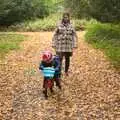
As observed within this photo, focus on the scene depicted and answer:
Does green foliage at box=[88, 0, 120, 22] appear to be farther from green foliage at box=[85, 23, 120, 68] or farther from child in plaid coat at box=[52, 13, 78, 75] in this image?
child in plaid coat at box=[52, 13, 78, 75]

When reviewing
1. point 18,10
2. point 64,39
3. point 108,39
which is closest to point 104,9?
point 108,39

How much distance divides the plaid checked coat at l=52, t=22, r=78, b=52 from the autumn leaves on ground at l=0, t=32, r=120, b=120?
3.13 ft

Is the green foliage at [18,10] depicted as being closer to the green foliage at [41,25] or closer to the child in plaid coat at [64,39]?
the green foliage at [41,25]

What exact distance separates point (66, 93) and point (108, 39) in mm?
11718

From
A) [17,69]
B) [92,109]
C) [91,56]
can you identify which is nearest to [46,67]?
[92,109]

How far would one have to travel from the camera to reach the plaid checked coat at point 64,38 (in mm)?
12758

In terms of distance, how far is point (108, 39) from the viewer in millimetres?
22297

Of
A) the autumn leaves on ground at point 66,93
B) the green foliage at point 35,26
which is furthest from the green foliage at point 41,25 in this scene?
the autumn leaves on ground at point 66,93

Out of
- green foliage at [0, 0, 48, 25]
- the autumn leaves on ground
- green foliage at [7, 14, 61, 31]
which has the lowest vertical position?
green foliage at [7, 14, 61, 31]

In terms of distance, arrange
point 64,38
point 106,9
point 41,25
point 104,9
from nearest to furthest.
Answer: point 64,38 → point 106,9 → point 104,9 → point 41,25

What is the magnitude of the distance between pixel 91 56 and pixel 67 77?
5319 millimetres

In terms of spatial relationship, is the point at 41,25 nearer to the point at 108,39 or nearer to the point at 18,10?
the point at 18,10

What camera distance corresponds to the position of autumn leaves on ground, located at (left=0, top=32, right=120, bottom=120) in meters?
9.16

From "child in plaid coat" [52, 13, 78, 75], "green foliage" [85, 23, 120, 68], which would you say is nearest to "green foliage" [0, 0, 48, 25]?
"green foliage" [85, 23, 120, 68]
